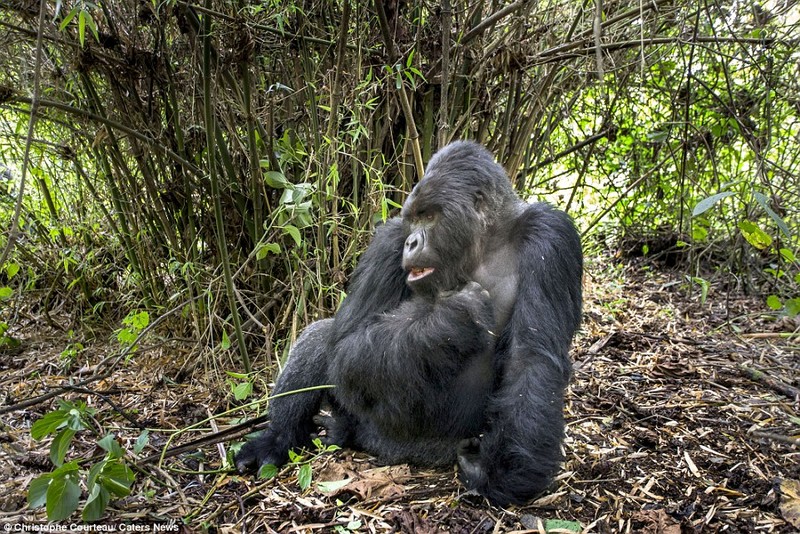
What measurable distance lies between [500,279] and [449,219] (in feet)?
1.47

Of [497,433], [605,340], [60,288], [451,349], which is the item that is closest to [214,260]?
[60,288]

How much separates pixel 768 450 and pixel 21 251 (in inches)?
235

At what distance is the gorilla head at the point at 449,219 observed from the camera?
3371 mm

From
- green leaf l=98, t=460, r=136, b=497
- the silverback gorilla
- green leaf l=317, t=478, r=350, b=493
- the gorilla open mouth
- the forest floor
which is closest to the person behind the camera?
green leaf l=98, t=460, r=136, b=497

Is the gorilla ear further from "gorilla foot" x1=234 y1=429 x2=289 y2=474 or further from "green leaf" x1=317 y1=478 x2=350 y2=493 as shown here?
"gorilla foot" x1=234 y1=429 x2=289 y2=474

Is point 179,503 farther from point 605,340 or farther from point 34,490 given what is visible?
point 605,340

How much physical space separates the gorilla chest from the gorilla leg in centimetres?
97

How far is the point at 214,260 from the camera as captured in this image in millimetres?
4992

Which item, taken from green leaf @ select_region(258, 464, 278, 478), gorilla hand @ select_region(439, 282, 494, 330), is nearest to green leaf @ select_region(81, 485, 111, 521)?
green leaf @ select_region(258, 464, 278, 478)

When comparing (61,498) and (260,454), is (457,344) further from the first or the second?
(61,498)

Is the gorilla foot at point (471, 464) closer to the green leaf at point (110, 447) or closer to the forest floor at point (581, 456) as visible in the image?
the forest floor at point (581, 456)

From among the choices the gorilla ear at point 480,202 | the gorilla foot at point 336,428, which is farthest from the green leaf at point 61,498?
the gorilla ear at point 480,202

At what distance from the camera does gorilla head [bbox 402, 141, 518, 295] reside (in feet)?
11.1

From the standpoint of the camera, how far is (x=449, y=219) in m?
3.38
